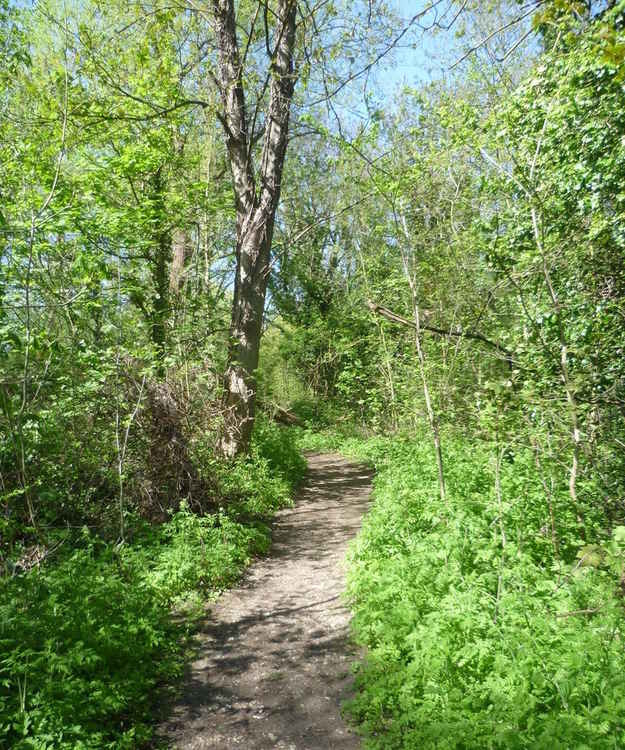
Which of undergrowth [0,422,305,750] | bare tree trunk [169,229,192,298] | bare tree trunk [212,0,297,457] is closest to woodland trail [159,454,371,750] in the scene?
undergrowth [0,422,305,750]

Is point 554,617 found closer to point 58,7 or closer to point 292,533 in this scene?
point 292,533

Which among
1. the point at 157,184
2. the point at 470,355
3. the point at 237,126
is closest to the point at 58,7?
the point at 157,184

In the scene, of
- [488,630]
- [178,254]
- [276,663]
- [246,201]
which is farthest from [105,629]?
[178,254]

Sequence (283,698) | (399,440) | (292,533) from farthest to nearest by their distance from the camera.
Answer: (399,440) < (292,533) < (283,698)

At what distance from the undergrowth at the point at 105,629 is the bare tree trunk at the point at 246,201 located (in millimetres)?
2887

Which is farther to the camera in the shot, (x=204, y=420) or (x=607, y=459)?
(x=204, y=420)

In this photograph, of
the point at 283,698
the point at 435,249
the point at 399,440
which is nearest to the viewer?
the point at 283,698

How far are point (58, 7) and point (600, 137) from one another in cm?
1268

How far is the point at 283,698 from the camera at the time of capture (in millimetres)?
3775

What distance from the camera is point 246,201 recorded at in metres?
9.21

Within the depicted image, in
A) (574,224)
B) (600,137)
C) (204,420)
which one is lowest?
(204,420)

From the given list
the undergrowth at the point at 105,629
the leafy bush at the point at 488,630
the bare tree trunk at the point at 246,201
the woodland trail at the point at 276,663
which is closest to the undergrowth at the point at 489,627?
the leafy bush at the point at 488,630

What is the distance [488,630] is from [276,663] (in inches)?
72.5

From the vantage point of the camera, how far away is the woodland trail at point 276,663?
340cm
